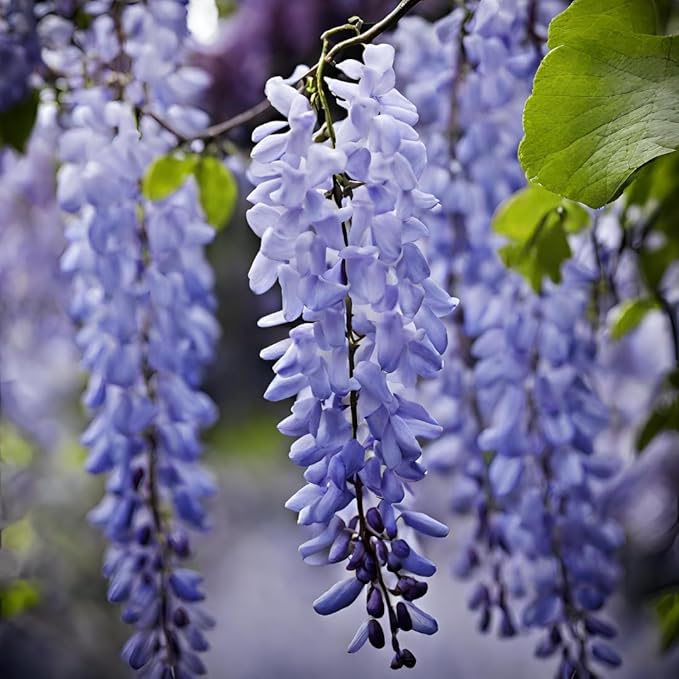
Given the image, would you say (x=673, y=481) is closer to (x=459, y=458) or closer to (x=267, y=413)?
(x=459, y=458)

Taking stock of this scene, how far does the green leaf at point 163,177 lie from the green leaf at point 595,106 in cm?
29

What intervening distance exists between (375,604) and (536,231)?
302 mm

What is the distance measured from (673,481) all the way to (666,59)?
791 mm

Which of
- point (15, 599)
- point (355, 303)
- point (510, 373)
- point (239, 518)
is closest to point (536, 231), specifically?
point (510, 373)

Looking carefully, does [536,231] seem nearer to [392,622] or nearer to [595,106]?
[595,106]

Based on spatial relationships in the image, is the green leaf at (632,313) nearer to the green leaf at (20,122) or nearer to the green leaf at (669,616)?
the green leaf at (669,616)

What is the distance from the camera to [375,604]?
1.54ft

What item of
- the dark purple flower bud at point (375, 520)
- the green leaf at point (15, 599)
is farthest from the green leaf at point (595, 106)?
the green leaf at point (15, 599)

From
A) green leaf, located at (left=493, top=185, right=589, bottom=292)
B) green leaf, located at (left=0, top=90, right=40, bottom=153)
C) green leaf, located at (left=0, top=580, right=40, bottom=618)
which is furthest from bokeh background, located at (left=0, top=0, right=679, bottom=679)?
green leaf, located at (left=493, top=185, right=589, bottom=292)

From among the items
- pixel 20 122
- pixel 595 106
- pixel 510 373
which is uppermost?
pixel 20 122

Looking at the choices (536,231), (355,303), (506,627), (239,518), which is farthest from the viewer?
(239,518)

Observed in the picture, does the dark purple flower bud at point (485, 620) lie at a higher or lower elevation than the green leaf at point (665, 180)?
lower

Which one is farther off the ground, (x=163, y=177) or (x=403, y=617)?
(x=163, y=177)

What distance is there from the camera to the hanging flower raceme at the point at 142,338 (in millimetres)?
671
